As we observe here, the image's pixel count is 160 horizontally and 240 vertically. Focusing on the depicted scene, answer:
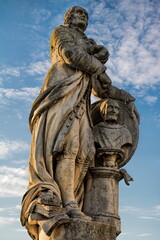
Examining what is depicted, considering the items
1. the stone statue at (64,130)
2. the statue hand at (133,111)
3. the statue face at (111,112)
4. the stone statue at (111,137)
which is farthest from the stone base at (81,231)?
the statue hand at (133,111)

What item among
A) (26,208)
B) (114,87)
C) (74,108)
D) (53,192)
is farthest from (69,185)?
(114,87)

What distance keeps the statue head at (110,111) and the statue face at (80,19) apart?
1650 millimetres

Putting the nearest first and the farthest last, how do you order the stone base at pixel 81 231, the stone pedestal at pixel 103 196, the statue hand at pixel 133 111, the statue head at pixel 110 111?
the stone base at pixel 81 231, the stone pedestal at pixel 103 196, the statue head at pixel 110 111, the statue hand at pixel 133 111

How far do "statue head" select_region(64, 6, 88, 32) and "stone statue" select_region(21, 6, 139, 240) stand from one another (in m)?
0.06

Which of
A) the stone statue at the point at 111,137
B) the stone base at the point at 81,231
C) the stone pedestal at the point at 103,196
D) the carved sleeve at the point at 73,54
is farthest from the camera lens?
the stone statue at the point at 111,137

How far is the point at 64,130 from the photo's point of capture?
6.43m

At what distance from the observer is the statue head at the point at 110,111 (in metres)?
7.37

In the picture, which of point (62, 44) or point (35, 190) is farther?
point (62, 44)

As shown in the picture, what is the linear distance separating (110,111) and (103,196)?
65.2 inches

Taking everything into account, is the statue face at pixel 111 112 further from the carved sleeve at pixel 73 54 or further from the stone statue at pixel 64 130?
the carved sleeve at pixel 73 54

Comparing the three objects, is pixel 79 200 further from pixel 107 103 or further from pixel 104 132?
pixel 107 103

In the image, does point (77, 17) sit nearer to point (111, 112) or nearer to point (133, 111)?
point (111, 112)

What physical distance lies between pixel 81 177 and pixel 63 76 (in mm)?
1863

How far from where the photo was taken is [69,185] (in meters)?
6.20
